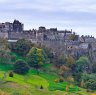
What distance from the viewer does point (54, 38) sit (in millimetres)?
140125

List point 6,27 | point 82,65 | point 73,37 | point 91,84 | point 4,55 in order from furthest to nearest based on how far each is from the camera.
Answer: point 73,37
point 6,27
point 82,65
point 4,55
point 91,84

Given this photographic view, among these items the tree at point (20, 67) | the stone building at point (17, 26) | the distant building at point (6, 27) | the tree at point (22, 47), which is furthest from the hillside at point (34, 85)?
the stone building at point (17, 26)

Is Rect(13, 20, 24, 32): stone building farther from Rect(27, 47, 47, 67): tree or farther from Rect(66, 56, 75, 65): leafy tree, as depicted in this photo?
Rect(27, 47, 47, 67): tree

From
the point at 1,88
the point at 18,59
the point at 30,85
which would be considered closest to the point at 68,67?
the point at 18,59

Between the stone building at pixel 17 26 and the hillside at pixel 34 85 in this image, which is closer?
the hillside at pixel 34 85

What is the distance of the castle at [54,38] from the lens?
135875 millimetres

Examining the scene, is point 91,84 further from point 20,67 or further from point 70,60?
point 20,67

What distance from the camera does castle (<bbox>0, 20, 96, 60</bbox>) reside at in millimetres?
135875

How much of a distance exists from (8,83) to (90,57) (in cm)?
4452

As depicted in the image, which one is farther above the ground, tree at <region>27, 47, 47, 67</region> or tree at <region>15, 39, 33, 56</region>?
tree at <region>15, 39, 33, 56</region>

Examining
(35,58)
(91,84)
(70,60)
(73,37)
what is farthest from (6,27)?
(91,84)

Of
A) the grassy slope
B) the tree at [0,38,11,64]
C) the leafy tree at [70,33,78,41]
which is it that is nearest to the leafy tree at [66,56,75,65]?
the grassy slope

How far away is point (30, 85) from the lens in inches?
3890

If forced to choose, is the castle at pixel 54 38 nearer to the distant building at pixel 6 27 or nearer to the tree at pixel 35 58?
the distant building at pixel 6 27
